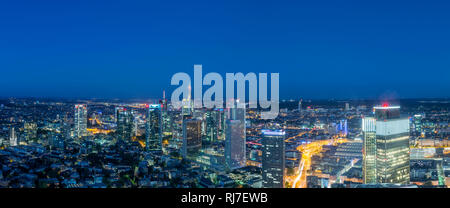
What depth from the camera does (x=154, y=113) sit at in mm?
14656

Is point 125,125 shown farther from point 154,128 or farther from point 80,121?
point 80,121

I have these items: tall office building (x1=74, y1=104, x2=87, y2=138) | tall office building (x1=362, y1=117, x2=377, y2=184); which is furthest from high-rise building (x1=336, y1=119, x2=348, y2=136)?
tall office building (x1=74, y1=104, x2=87, y2=138)

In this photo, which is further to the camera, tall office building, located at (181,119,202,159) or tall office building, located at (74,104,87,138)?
tall office building, located at (74,104,87,138)

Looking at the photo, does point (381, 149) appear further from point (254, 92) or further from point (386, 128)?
point (254, 92)

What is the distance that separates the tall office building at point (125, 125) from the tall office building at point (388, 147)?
415 inches

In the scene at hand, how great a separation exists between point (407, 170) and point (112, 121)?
14.4m

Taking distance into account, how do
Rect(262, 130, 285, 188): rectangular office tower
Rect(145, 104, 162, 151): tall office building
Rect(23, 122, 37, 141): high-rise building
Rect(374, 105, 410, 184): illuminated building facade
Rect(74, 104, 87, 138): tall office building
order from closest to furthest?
1. Rect(374, 105, 410, 184): illuminated building facade
2. Rect(262, 130, 285, 188): rectangular office tower
3. Rect(145, 104, 162, 151): tall office building
4. Rect(23, 122, 37, 141): high-rise building
5. Rect(74, 104, 87, 138): tall office building

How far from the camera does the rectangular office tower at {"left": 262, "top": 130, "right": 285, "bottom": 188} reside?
8478 mm

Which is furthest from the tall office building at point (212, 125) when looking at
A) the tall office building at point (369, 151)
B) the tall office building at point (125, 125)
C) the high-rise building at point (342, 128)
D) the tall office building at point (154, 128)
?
the tall office building at point (369, 151)

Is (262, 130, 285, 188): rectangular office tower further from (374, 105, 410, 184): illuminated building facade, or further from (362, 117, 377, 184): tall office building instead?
(374, 105, 410, 184): illuminated building facade

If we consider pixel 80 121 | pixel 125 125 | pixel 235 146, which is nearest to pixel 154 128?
pixel 125 125

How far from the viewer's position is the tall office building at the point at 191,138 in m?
12.5

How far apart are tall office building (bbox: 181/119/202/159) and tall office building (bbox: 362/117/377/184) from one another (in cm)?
605
